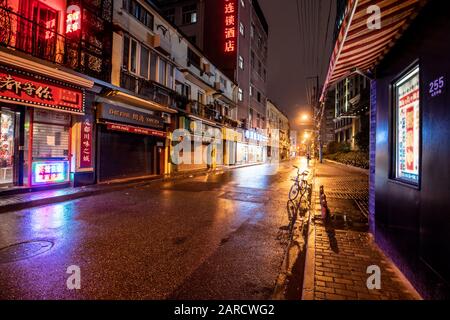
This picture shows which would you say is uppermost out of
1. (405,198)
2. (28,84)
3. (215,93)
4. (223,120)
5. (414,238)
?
(215,93)

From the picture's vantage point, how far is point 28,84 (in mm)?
9773

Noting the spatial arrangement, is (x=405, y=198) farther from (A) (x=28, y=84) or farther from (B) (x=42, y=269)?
(A) (x=28, y=84)

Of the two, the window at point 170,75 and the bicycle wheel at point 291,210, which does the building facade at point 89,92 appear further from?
the bicycle wheel at point 291,210

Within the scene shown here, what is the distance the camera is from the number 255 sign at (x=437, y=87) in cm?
270

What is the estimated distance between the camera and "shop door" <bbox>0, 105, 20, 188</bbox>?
9.71 metres

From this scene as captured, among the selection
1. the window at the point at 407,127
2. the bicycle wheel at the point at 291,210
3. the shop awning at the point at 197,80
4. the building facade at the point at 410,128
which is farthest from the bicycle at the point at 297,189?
the shop awning at the point at 197,80

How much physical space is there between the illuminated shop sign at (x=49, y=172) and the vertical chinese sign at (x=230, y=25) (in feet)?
86.0

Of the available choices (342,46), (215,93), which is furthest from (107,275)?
(215,93)

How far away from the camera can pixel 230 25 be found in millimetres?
31000

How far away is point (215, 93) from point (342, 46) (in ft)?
80.6

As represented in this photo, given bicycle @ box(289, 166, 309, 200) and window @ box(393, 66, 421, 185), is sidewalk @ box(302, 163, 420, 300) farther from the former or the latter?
bicycle @ box(289, 166, 309, 200)

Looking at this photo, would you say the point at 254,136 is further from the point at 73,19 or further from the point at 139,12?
the point at 73,19

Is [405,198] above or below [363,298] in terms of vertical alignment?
above

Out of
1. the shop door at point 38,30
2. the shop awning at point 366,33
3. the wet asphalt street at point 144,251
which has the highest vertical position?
the shop door at point 38,30
